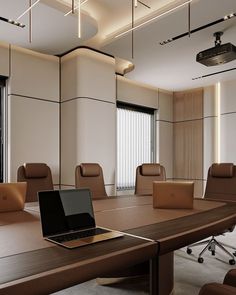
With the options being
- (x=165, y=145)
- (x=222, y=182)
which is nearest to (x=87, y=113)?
(x=222, y=182)

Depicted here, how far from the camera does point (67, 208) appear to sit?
5.21ft

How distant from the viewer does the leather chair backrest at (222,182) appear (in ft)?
12.5

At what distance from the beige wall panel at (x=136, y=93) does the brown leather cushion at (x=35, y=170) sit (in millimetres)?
2884

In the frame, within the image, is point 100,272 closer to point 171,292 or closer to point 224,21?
point 171,292

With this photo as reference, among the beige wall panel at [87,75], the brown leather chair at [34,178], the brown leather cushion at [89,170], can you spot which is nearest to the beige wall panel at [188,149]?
the beige wall panel at [87,75]

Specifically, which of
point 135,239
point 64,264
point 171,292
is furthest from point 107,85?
point 64,264

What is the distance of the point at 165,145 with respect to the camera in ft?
23.9

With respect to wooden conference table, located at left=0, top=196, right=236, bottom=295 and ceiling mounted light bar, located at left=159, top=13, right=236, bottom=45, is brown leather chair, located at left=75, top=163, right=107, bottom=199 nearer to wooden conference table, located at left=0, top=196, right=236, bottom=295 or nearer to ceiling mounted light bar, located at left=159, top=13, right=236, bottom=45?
wooden conference table, located at left=0, top=196, right=236, bottom=295

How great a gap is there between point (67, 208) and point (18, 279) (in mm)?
656

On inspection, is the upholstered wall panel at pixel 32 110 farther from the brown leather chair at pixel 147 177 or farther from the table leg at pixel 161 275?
the table leg at pixel 161 275

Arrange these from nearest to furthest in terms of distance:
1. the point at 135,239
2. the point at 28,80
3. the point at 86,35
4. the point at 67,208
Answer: the point at 135,239, the point at 67,208, the point at 86,35, the point at 28,80

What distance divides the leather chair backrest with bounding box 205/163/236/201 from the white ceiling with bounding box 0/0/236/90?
1.90 m

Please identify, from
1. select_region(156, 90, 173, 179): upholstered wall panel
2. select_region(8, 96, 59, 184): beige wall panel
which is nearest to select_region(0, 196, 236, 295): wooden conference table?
select_region(8, 96, 59, 184): beige wall panel

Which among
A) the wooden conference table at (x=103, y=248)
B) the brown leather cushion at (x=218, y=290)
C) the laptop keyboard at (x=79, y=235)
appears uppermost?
the laptop keyboard at (x=79, y=235)
